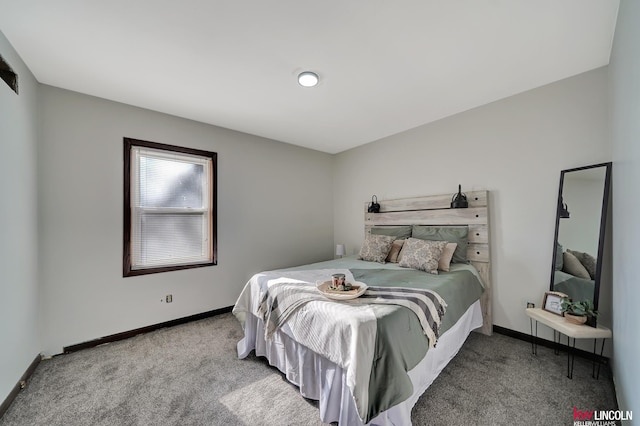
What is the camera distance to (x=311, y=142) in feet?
13.7

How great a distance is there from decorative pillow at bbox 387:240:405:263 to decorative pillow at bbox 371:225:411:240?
145mm

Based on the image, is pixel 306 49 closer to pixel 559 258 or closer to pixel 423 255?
pixel 423 255

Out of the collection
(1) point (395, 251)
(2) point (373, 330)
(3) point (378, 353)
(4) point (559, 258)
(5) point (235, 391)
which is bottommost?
(5) point (235, 391)

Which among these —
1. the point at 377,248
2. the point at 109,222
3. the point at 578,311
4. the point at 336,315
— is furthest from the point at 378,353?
the point at 109,222

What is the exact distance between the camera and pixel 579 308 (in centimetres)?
201

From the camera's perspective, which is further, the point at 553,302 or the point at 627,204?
the point at 553,302

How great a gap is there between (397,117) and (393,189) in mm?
1089

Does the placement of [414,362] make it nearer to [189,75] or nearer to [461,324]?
[461,324]

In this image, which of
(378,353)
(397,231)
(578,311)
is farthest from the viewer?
(397,231)

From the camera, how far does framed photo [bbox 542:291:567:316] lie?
2.19m

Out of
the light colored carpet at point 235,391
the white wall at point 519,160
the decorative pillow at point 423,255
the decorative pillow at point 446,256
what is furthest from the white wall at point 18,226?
the white wall at point 519,160

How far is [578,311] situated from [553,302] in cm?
23

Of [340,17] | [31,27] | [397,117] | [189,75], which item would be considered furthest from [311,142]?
[31,27]

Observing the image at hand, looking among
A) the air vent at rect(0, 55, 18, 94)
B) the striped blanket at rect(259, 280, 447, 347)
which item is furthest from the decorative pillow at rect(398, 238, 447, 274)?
the air vent at rect(0, 55, 18, 94)
